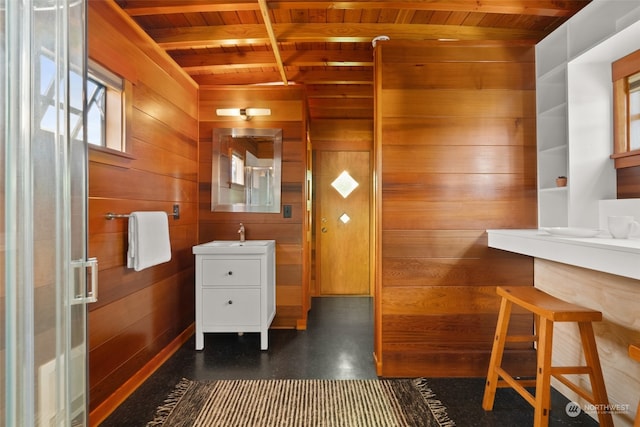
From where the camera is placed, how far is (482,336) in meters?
2.10

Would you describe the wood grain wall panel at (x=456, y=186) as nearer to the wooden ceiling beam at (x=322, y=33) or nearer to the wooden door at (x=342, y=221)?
the wooden ceiling beam at (x=322, y=33)

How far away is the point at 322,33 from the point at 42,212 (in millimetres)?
2110

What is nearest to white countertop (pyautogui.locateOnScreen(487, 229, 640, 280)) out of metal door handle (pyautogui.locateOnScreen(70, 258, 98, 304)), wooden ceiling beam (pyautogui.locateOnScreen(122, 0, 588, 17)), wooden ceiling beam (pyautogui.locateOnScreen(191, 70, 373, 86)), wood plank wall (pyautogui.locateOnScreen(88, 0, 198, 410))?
wooden ceiling beam (pyautogui.locateOnScreen(122, 0, 588, 17))

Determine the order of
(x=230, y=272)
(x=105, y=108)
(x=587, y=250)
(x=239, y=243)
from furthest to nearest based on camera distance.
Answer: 1. (x=239, y=243)
2. (x=230, y=272)
3. (x=105, y=108)
4. (x=587, y=250)

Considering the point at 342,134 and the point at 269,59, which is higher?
the point at 269,59

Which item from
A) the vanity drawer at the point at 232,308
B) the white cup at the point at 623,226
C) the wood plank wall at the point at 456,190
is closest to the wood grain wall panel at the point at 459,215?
the wood plank wall at the point at 456,190

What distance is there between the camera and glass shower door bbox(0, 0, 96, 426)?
0.48 meters

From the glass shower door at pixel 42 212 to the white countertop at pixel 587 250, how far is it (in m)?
1.58

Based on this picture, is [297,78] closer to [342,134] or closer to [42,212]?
[342,134]

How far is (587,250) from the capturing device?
1314 millimetres

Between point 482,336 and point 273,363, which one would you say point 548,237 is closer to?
point 482,336

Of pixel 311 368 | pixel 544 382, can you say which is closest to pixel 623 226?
pixel 544 382

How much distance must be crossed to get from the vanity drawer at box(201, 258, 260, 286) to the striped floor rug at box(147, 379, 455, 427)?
2.22 ft

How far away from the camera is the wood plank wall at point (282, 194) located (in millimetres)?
2945
